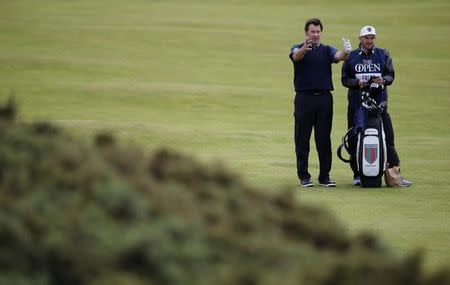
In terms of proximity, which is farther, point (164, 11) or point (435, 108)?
point (164, 11)

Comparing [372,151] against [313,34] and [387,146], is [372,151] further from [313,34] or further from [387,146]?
[313,34]

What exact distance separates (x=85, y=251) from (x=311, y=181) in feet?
37.2

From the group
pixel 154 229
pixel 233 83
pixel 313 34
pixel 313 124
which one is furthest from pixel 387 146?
pixel 233 83

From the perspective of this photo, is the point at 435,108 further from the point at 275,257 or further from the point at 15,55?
the point at 275,257

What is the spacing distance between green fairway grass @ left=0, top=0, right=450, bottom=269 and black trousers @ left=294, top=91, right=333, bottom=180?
37 centimetres

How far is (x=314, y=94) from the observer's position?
49.6ft

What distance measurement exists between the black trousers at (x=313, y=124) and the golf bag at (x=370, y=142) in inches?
16.6

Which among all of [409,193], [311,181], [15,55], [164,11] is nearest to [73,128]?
[311,181]

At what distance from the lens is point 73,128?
20844 mm

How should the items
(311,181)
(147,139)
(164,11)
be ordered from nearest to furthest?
1. (311,181)
2. (147,139)
3. (164,11)

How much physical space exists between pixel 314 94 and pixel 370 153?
41.4 inches

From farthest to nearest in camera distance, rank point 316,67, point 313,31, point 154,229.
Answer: point 316,67
point 313,31
point 154,229

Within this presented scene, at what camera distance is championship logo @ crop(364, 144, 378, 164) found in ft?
48.9

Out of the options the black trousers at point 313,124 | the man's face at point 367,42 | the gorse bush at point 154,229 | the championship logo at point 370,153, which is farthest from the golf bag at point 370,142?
the gorse bush at point 154,229
